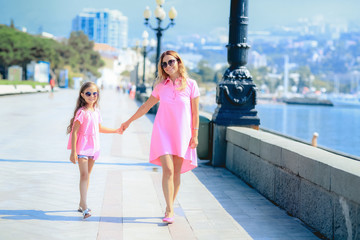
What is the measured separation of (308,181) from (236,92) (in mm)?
3445

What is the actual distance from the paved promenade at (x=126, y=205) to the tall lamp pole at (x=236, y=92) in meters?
0.57

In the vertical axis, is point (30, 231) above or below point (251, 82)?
below

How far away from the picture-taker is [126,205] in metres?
5.22

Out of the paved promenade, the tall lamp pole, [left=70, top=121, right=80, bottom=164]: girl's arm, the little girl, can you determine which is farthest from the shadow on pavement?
the tall lamp pole

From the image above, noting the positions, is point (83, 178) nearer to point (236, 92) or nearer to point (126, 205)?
point (126, 205)

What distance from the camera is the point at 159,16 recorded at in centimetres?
2225

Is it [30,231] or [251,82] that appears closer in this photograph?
[30,231]

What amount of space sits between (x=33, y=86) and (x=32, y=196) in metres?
45.7

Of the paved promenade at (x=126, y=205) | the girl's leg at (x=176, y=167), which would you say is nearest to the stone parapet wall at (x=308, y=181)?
the paved promenade at (x=126, y=205)

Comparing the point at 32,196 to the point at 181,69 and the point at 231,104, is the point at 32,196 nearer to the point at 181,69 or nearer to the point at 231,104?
the point at 181,69

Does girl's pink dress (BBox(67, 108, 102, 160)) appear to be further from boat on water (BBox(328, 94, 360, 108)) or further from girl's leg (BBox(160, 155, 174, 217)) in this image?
boat on water (BBox(328, 94, 360, 108))

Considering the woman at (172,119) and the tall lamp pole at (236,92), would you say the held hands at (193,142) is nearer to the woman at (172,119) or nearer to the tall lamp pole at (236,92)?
the woman at (172,119)

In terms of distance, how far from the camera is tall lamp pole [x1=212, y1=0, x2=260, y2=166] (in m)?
7.80

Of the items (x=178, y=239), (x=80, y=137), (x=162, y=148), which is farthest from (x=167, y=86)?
(x=178, y=239)
